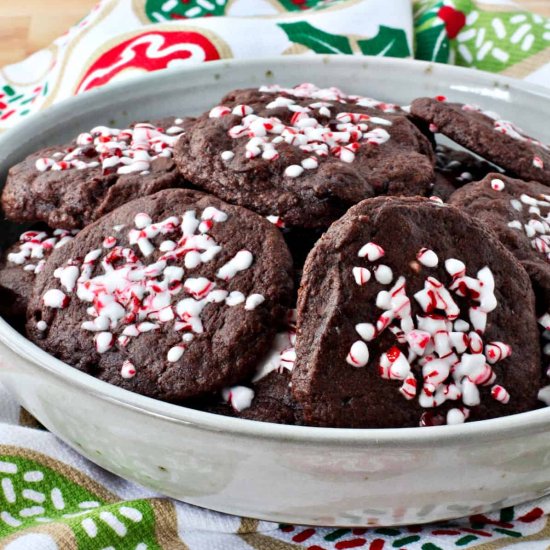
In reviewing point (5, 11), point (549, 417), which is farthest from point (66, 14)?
point (549, 417)

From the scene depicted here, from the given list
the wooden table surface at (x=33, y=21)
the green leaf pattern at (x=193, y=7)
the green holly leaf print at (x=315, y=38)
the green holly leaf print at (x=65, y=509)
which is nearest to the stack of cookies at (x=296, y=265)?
the green holly leaf print at (x=65, y=509)

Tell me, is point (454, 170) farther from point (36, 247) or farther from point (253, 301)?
point (36, 247)

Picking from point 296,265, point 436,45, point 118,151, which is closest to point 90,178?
point 118,151

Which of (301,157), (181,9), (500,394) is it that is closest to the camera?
(500,394)

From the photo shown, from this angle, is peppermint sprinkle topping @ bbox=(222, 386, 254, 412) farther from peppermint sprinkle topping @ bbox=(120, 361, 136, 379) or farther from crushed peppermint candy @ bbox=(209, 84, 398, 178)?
crushed peppermint candy @ bbox=(209, 84, 398, 178)

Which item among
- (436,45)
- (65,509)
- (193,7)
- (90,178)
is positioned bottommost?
(65,509)

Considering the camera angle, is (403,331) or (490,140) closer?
(403,331)

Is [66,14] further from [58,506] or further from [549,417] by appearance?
[549,417]

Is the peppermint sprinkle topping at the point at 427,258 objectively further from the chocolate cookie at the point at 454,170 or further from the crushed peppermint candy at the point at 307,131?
the chocolate cookie at the point at 454,170
